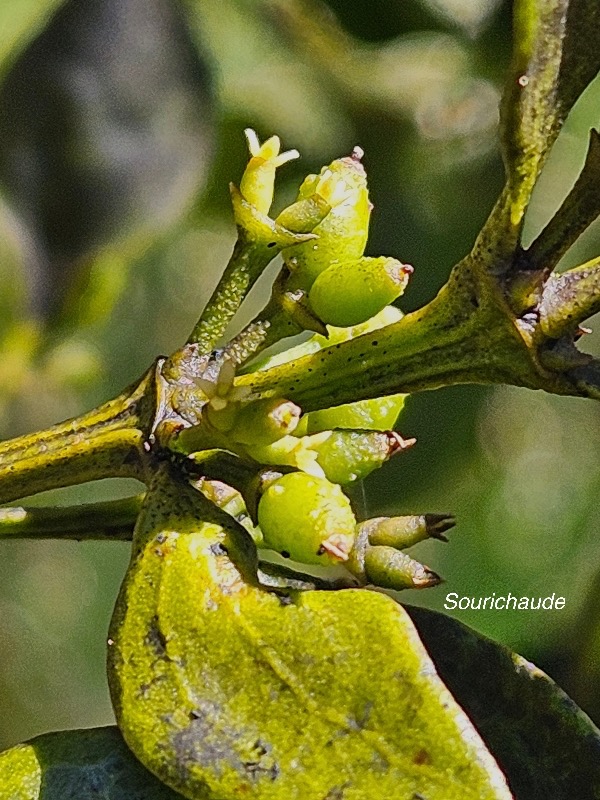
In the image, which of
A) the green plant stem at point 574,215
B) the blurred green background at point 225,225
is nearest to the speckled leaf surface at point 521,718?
the green plant stem at point 574,215

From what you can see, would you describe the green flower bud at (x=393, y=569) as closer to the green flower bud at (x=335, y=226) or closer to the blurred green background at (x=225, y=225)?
the green flower bud at (x=335, y=226)

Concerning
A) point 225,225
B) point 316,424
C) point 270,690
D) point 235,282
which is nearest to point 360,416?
point 316,424

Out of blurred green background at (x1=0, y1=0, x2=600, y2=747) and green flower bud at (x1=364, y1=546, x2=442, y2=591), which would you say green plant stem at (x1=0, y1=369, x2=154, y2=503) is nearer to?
green flower bud at (x1=364, y1=546, x2=442, y2=591)

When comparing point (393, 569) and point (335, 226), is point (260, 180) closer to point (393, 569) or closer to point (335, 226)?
point (335, 226)

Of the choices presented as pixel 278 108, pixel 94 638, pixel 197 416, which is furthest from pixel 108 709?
pixel 197 416

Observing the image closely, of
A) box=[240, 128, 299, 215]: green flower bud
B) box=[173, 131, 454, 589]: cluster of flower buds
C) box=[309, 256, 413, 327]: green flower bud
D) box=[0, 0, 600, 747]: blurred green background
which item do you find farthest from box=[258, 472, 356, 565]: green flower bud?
box=[0, 0, 600, 747]: blurred green background

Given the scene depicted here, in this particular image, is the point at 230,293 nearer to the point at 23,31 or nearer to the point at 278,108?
the point at 23,31

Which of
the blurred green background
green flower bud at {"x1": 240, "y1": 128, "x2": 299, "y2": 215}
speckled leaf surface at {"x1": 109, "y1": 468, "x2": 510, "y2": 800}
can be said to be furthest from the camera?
the blurred green background

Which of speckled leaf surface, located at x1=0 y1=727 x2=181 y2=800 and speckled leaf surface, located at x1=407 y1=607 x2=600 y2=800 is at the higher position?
speckled leaf surface, located at x1=0 y1=727 x2=181 y2=800
